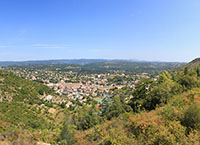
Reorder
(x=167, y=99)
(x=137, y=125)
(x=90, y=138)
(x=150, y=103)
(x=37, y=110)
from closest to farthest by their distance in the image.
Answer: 1. (x=137, y=125)
2. (x=90, y=138)
3. (x=167, y=99)
4. (x=150, y=103)
5. (x=37, y=110)

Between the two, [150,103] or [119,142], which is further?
[150,103]

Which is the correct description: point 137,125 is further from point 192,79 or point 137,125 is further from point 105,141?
point 192,79

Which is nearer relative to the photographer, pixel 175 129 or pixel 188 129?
pixel 175 129

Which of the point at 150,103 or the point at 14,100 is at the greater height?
the point at 150,103

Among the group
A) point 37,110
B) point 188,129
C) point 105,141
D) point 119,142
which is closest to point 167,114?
point 188,129

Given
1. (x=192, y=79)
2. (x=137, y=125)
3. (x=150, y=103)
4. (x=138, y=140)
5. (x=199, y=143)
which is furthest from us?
(x=192, y=79)

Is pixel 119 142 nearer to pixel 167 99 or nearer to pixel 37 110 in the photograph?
pixel 167 99

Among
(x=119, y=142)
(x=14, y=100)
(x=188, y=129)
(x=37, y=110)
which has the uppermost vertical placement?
(x=188, y=129)

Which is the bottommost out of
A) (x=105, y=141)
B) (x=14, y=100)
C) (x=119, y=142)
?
(x=14, y=100)

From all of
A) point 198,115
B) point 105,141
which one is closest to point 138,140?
point 105,141

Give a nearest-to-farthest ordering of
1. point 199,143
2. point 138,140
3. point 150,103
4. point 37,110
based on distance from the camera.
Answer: point 199,143, point 138,140, point 150,103, point 37,110
